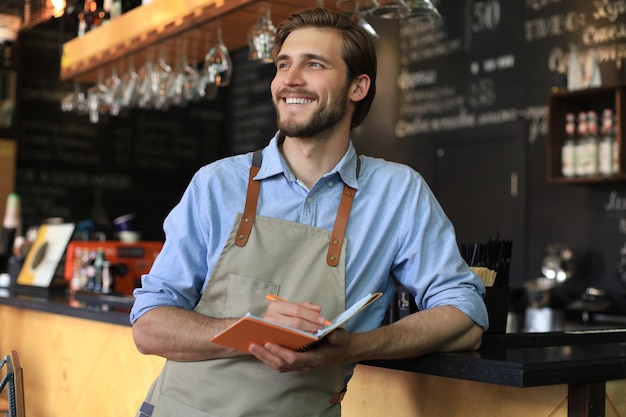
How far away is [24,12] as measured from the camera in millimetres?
5859

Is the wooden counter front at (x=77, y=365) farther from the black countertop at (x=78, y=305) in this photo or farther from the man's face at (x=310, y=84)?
the man's face at (x=310, y=84)

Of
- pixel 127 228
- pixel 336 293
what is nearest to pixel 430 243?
pixel 336 293

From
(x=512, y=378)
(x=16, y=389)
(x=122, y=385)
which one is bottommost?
(x=122, y=385)

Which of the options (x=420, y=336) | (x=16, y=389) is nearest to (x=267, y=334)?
(x=420, y=336)

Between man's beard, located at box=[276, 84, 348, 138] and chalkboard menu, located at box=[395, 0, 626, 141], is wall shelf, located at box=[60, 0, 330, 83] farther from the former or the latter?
chalkboard menu, located at box=[395, 0, 626, 141]

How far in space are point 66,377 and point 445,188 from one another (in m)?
3.15

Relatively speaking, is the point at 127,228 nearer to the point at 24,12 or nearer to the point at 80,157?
the point at 24,12

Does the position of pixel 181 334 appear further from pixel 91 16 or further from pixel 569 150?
pixel 569 150

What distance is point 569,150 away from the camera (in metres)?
4.73

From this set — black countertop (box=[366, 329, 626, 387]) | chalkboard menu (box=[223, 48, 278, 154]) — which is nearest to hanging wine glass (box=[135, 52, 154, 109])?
black countertop (box=[366, 329, 626, 387])

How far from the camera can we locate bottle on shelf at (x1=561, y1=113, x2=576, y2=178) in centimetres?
471

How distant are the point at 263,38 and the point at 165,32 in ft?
2.59

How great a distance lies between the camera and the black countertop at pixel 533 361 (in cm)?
156

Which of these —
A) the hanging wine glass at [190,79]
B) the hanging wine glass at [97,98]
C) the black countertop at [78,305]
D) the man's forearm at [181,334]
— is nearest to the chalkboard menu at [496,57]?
the hanging wine glass at [190,79]
